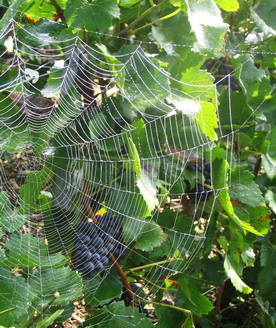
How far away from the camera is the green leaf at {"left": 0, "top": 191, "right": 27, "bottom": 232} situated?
1.49 metres

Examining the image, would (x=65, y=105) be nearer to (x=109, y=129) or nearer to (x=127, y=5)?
(x=109, y=129)

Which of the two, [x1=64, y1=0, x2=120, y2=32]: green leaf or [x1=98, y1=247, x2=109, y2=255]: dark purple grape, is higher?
[x1=64, y1=0, x2=120, y2=32]: green leaf

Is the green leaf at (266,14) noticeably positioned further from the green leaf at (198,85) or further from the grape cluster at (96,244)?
the grape cluster at (96,244)

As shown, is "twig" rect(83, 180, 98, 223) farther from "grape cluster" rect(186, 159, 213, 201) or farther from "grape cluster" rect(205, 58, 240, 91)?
"grape cluster" rect(205, 58, 240, 91)

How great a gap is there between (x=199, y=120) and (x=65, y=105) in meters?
0.50

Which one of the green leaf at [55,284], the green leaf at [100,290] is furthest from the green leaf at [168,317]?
the green leaf at [55,284]

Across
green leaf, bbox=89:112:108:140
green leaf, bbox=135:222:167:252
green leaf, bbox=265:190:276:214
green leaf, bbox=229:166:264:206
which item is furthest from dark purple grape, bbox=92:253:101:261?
green leaf, bbox=265:190:276:214

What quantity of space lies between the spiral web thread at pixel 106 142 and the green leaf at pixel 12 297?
114 mm

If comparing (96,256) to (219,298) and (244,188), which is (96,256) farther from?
(219,298)

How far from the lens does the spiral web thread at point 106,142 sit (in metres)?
1.57

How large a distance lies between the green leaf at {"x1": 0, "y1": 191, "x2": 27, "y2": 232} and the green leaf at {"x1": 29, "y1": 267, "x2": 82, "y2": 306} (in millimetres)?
140

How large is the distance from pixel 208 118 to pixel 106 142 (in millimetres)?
380

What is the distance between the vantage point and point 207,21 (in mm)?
1392

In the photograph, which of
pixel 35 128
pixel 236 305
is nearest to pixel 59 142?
pixel 35 128
